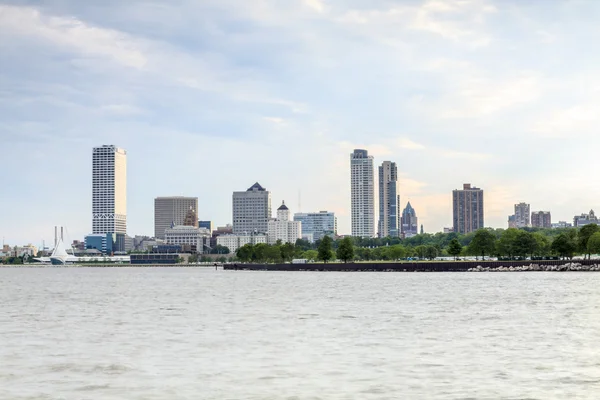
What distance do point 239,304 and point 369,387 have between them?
5278 centimetres

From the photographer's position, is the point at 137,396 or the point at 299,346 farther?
the point at 299,346

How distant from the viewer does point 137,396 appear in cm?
3009

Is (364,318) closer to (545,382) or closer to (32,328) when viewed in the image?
(32,328)

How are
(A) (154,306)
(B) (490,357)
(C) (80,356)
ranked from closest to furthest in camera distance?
(B) (490,357)
(C) (80,356)
(A) (154,306)

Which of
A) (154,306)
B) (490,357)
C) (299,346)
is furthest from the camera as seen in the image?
(154,306)

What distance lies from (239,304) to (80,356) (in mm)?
42200

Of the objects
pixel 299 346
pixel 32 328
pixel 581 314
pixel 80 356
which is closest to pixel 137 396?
Answer: pixel 80 356

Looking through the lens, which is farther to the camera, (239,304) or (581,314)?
(239,304)

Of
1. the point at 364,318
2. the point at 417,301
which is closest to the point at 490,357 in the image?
the point at 364,318

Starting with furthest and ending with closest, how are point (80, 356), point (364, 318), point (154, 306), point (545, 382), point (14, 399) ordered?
point (154, 306), point (364, 318), point (80, 356), point (545, 382), point (14, 399)

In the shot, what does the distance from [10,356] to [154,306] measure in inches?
1598

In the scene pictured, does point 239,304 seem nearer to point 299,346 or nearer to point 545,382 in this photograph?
point 299,346

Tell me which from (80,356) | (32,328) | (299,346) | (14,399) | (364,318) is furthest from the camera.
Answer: (364,318)

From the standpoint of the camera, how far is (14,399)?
29891 millimetres
